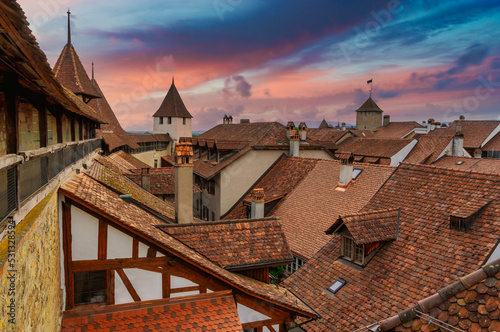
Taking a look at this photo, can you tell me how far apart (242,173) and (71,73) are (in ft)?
38.0

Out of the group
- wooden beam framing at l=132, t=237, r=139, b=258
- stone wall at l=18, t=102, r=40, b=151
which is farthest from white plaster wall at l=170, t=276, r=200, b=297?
stone wall at l=18, t=102, r=40, b=151

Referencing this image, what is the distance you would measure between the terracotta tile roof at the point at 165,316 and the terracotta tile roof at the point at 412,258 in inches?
134

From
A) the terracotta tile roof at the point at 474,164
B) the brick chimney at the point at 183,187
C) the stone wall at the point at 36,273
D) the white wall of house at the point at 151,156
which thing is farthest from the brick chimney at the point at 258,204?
the white wall of house at the point at 151,156

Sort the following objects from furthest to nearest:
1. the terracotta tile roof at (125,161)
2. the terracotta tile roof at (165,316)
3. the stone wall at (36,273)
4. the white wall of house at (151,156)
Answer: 1. the white wall of house at (151,156)
2. the terracotta tile roof at (125,161)
3. the terracotta tile roof at (165,316)
4. the stone wall at (36,273)

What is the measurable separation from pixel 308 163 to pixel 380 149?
21126 mm

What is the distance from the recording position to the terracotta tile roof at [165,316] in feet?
19.2

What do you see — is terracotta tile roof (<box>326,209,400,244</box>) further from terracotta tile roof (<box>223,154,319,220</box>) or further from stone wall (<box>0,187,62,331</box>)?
terracotta tile roof (<box>223,154,319,220</box>)

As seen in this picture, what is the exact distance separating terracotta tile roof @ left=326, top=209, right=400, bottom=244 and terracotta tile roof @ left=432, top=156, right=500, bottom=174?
1789 cm

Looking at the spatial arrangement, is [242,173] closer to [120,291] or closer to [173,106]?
[120,291]

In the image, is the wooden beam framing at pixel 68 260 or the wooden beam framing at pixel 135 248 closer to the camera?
the wooden beam framing at pixel 68 260

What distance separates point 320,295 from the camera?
31.7 ft

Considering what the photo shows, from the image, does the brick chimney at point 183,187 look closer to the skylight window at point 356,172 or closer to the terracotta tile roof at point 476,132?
the skylight window at point 356,172

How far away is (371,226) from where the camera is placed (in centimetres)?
969

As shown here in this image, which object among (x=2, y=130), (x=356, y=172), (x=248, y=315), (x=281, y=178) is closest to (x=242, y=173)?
(x=281, y=178)
